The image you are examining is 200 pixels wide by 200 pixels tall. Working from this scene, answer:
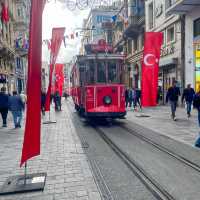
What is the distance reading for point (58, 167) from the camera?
5766mm

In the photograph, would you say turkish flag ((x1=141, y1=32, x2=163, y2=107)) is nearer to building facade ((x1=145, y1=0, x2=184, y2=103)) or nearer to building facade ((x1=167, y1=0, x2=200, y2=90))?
building facade ((x1=167, y1=0, x2=200, y2=90))

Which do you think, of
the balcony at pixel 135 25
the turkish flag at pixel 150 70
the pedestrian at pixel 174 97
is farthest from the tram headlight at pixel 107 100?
the balcony at pixel 135 25

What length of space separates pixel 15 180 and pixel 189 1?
16012mm

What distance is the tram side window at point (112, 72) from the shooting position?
40.8 feet

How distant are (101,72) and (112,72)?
53 cm

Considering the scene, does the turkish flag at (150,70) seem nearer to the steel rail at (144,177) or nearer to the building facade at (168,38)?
the steel rail at (144,177)

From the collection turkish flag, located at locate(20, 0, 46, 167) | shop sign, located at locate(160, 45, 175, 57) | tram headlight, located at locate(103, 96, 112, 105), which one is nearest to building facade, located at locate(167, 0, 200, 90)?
shop sign, located at locate(160, 45, 175, 57)

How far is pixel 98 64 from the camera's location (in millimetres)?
12594

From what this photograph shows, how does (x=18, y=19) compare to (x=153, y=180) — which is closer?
(x=153, y=180)

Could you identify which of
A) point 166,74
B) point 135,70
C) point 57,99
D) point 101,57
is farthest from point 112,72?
point 135,70

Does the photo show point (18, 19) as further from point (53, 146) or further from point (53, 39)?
point (53, 146)

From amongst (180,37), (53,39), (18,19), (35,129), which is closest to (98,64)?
(53,39)

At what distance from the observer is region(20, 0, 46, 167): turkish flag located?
4340 millimetres

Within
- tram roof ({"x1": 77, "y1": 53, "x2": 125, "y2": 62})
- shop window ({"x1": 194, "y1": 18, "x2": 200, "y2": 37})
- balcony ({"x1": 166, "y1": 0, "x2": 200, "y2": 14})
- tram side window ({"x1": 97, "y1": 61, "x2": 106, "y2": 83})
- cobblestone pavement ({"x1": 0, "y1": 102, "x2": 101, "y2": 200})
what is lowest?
cobblestone pavement ({"x1": 0, "y1": 102, "x2": 101, "y2": 200})
